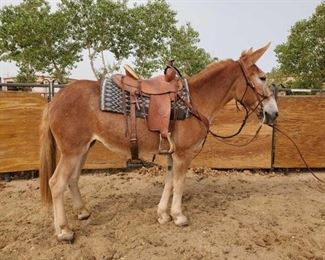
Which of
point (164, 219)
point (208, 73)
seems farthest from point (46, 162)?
point (208, 73)

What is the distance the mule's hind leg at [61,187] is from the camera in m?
3.96

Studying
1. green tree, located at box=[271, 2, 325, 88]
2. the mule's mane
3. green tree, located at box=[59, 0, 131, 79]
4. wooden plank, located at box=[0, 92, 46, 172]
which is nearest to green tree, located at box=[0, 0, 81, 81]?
green tree, located at box=[59, 0, 131, 79]

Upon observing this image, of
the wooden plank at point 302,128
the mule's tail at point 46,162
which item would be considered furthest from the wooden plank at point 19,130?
the wooden plank at point 302,128

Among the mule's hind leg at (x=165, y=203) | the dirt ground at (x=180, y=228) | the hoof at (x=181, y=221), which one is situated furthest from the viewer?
the mule's hind leg at (x=165, y=203)

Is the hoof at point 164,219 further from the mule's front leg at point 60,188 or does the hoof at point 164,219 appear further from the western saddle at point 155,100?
the mule's front leg at point 60,188

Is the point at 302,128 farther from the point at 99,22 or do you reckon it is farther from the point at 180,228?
the point at 99,22

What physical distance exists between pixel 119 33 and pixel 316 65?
13.7 m

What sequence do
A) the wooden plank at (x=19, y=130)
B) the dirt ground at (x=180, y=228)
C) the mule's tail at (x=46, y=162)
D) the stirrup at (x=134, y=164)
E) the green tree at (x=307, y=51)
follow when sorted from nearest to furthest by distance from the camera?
the dirt ground at (x=180, y=228)
the mule's tail at (x=46, y=162)
the wooden plank at (x=19, y=130)
the stirrup at (x=134, y=164)
the green tree at (x=307, y=51)

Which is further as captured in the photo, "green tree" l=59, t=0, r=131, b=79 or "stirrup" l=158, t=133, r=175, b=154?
"green tree" l=59, t=0, r=131, b=79

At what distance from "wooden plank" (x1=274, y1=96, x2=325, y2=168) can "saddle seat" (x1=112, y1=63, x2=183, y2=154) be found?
3062 mm

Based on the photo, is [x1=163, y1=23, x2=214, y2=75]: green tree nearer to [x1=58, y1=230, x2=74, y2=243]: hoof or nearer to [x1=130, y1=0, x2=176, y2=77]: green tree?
[x1=130, y1=0, x2=176, y2=77]: green tree

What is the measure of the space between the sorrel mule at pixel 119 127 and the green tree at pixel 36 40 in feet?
70.1

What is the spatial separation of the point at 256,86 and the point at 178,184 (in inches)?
59.2

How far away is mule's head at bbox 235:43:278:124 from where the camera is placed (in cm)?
450
